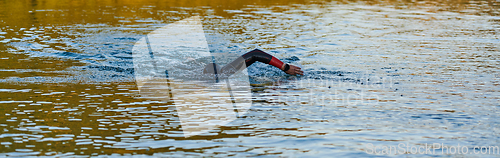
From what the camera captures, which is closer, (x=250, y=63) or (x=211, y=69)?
(x=250, y=63)

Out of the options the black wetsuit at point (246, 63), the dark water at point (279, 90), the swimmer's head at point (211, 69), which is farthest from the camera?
the swimmer's head at point (211, 69)

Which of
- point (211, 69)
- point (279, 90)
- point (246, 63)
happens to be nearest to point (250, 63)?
point (246, 63)

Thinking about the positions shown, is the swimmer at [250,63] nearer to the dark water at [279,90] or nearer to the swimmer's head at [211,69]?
the swimmer's head at [211,69]

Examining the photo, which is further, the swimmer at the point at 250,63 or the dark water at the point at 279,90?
the swimmer at the point at 250,63

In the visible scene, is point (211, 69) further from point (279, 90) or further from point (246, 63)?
point (279, 90)

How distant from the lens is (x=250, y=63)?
1152 cm

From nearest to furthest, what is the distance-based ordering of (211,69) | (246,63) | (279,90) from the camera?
(279,90), (246,63), (211,69)

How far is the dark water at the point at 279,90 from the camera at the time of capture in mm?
6508

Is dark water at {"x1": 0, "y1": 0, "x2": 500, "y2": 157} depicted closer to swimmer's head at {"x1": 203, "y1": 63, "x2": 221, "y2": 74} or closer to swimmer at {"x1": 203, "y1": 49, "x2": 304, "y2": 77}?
swimmer at {"x1": 203, "y1": 49, "x2": 304, "y2": 77}

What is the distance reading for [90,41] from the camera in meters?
17.4

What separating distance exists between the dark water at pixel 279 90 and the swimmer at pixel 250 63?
1.14 ft

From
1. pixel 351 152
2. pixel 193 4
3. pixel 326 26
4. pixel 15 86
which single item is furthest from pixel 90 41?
pixel 193 4

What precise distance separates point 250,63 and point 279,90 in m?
1.67

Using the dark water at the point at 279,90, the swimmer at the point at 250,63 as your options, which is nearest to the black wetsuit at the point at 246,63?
the swimmer at the point at 250,63
